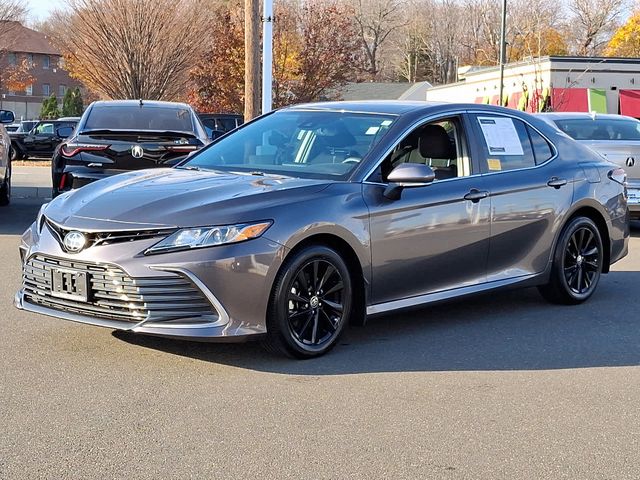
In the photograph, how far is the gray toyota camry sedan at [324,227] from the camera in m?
5.26

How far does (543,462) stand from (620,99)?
38955 mm

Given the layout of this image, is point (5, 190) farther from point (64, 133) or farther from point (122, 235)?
point (122, 235)

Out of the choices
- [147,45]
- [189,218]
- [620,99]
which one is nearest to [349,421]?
[189,218]

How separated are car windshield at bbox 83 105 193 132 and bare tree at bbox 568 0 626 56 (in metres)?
63.7

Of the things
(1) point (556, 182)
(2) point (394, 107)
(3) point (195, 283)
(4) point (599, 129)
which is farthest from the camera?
(4) point (599, 129)

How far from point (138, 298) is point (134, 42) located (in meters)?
25.2

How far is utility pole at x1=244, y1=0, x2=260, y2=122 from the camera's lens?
613 inches

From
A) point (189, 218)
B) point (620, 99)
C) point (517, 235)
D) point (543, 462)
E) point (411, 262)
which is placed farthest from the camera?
point (620, 99)

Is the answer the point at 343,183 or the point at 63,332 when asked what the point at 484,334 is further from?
the point at 63,332

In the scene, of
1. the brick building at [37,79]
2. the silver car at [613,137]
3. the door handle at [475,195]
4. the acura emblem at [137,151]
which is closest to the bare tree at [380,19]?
the brick building at [37,79]

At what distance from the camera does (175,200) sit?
549cm

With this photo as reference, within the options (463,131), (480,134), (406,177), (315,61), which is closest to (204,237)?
(406,177)

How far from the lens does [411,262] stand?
6.22 m

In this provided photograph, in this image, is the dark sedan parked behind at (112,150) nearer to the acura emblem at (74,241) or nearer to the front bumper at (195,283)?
the acura emblem at (74,241)
